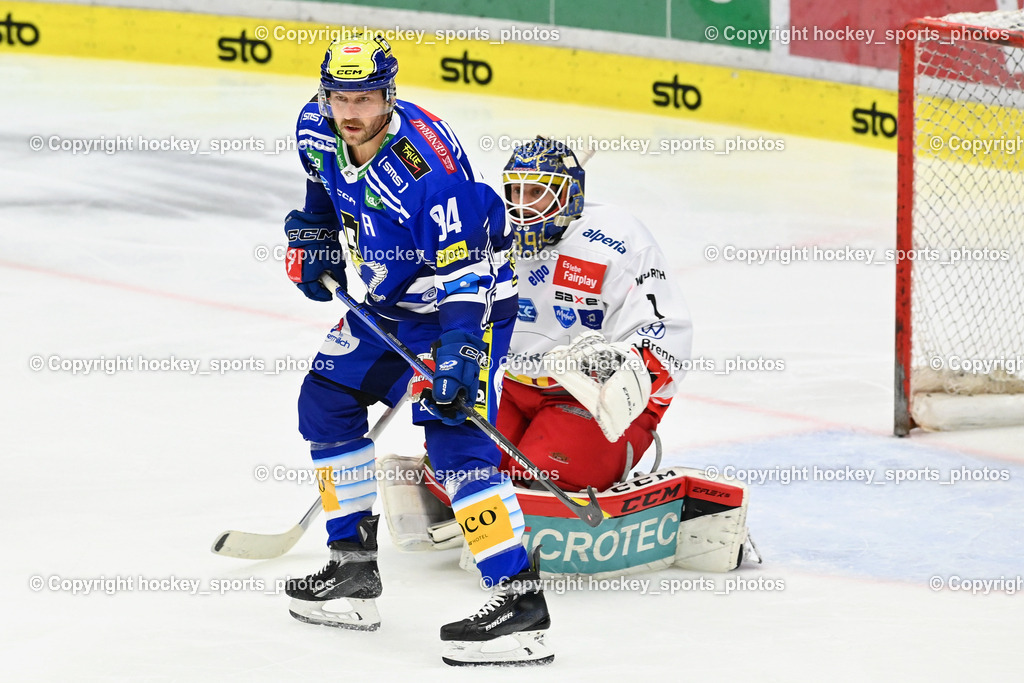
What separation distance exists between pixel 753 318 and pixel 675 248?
1.05 m

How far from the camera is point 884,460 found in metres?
4.86

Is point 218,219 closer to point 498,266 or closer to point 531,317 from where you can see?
point 531,317

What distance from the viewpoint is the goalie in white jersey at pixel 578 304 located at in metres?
3.88

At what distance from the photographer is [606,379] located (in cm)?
363

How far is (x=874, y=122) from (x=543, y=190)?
5569 millimetres

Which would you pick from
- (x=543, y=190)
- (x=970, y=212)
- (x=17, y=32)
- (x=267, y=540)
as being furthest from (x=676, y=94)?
(x=267, y=540)

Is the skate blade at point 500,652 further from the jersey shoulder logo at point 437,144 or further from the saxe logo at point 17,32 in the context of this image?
the saxe logo at point 17,32

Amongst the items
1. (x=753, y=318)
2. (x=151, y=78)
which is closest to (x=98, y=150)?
(x=151, y=78)

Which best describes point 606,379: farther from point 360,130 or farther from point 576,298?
point 360,130

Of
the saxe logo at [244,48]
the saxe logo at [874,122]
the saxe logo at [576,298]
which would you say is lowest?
the saxe logo at [576,298]

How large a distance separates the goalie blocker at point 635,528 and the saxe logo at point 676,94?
5678mm

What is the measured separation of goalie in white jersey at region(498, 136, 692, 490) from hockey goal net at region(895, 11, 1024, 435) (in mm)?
1563

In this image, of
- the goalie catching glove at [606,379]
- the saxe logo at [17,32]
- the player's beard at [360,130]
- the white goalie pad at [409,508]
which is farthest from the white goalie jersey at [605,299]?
the saxe logo at [17,32]

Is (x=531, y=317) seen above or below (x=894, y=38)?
below
